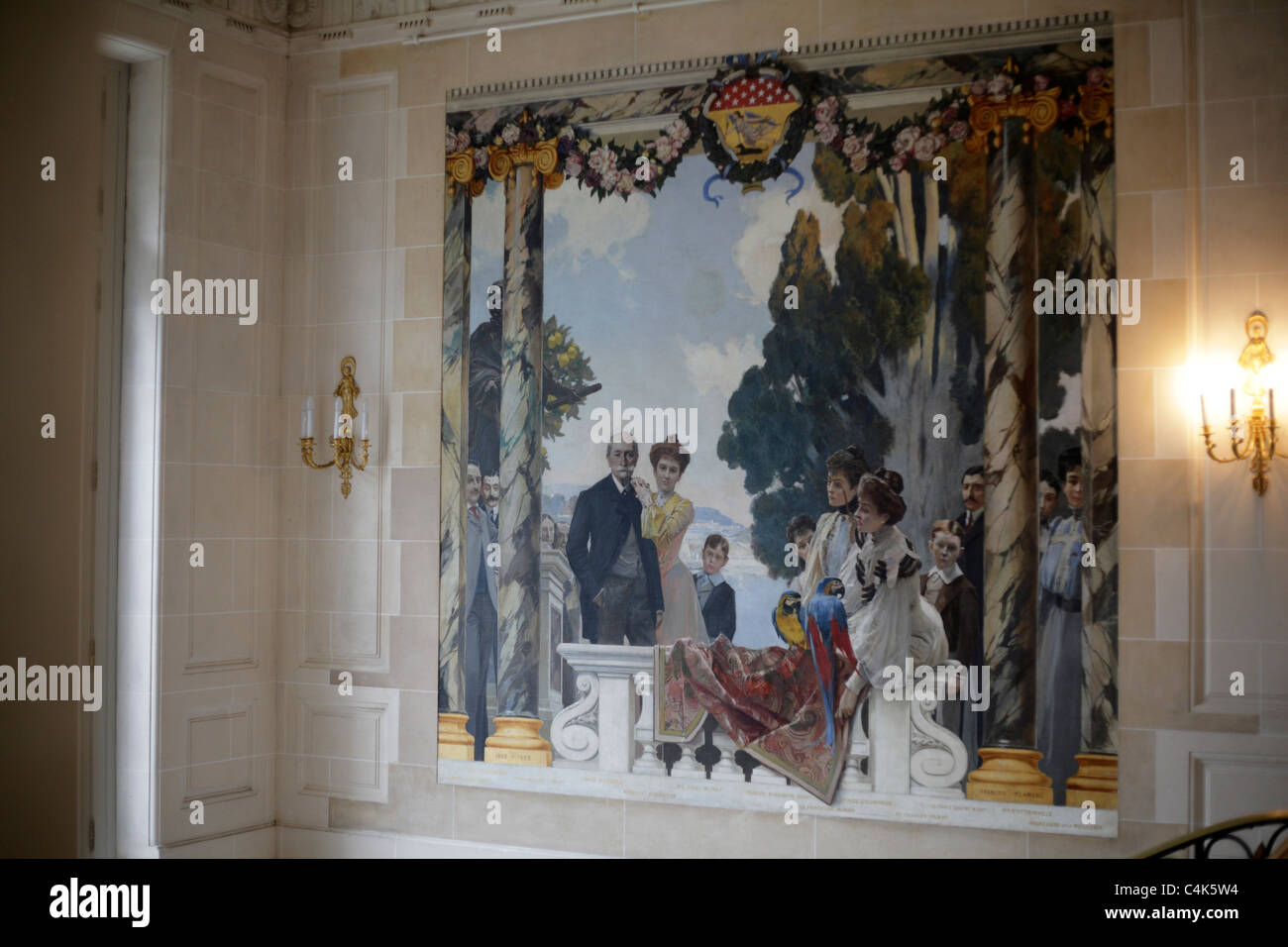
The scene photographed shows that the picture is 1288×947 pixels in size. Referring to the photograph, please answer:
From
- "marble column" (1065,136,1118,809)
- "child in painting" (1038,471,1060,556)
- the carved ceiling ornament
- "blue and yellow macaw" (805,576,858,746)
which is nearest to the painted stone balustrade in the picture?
"blue and yellow macaw" (805,576,858,746)

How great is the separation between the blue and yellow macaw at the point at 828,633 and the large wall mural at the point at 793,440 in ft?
0.04

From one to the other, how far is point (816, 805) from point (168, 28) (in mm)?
3821

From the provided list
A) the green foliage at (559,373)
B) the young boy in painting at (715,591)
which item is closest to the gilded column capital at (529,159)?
the green foliage at (559,373)

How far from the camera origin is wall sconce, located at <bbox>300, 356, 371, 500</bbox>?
184 inches

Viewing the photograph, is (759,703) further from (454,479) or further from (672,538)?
(454,479)

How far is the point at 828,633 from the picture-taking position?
402 centimetres

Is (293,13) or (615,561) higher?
→ (293,13)

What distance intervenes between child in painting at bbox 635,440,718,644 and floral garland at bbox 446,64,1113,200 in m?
1.05

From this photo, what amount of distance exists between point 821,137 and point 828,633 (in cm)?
178

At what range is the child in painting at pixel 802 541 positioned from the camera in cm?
405

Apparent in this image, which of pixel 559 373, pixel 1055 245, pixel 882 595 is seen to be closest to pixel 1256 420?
pixel 1055 245

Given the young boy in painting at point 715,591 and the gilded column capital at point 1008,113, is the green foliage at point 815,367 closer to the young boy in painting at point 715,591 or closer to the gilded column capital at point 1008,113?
the young boy in painting at point 715,591

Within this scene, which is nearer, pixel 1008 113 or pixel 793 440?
pixel 1008 113

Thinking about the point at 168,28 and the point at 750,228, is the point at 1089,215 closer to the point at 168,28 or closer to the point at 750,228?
the point at 750,228
